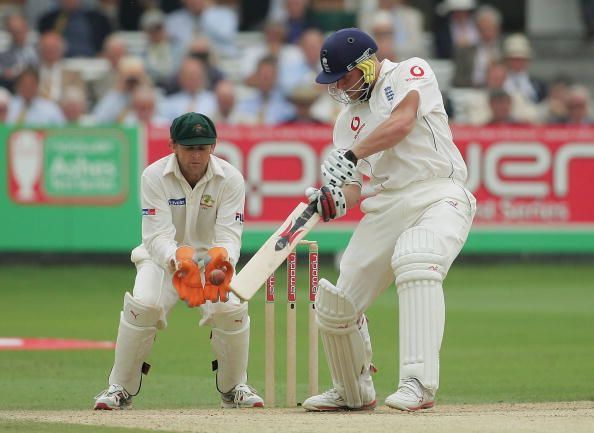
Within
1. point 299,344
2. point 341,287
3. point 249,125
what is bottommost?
point 299,344

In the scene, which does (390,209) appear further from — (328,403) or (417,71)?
(328,403)

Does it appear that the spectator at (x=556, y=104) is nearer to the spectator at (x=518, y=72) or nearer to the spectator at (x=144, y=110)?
the spectator at (x=518, y=72)

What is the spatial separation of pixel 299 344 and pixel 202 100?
573cm

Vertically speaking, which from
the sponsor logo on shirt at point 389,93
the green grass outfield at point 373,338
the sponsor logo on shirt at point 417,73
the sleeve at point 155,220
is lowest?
the green grass outfield at point 373,338

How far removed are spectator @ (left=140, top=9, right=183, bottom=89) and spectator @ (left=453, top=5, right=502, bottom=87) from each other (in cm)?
333

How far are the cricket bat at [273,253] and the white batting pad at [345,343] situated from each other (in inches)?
13.1

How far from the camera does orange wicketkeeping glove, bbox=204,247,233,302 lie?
725cm

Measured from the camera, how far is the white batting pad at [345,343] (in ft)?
23.5

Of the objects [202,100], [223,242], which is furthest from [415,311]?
[202,100]

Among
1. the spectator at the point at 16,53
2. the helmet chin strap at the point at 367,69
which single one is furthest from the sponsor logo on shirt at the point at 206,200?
the spectator at the point at 16,53

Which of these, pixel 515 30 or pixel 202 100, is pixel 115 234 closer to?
pixel 202 100

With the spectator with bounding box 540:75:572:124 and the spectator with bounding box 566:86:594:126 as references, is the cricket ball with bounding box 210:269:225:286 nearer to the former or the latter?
the spectator with bounding box 566:86:594:126

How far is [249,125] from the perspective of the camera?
600 inches

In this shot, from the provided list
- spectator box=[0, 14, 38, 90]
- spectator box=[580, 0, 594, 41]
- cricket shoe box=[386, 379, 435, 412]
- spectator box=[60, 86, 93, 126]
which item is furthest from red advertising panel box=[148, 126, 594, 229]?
cricket shoe box=[386, 379, 435, 412]
